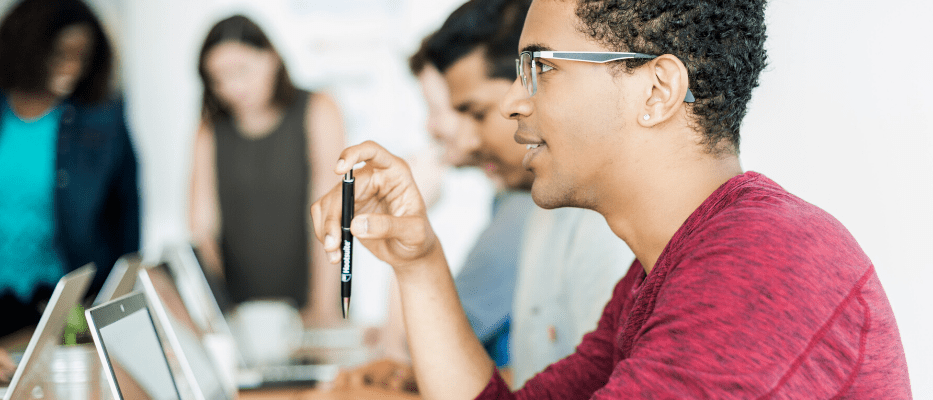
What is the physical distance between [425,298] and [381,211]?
185 millimetres

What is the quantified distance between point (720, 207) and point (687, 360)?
24cm

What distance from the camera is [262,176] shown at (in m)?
3.26

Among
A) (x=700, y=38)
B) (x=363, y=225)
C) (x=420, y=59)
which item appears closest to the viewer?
(x=700, y=38)

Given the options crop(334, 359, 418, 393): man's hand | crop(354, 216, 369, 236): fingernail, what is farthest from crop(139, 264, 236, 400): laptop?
crop(354, 216, 369, 236): fingernail

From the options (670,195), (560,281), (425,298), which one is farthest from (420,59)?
(670,195)

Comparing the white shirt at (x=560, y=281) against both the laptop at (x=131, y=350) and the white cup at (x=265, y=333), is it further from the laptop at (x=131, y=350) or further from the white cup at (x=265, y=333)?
the laptop at (x=131, y=350)

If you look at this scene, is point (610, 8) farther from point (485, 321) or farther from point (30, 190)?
point (30, 190)

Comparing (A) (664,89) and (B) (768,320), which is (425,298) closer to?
(A) (664,89)

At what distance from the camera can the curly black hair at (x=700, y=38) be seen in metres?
0.85

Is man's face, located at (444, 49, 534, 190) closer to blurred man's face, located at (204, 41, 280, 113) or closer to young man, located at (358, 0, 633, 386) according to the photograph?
young man, located at (358, 0, 633, 386)

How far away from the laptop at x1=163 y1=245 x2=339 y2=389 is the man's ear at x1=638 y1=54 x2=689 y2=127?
47.7 inches

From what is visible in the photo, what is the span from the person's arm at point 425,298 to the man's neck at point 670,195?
0.36m

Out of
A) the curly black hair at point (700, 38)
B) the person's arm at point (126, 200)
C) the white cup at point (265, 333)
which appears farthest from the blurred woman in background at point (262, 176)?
the curly black hair at point (700, 38)

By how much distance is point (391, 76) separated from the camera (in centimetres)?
373
